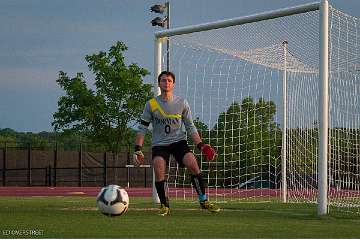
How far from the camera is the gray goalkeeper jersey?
11.2 metres

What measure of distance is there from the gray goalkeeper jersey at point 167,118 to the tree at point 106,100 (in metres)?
27.9

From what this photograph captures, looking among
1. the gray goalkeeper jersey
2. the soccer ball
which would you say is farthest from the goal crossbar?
the soccer ball

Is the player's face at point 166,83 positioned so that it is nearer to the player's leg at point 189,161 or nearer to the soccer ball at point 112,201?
the player's leg at point 189,161

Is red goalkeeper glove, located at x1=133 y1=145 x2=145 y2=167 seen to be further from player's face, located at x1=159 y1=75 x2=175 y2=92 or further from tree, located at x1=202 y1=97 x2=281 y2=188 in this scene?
tree, located at x1=202 y1=97 x2=281 y2=188

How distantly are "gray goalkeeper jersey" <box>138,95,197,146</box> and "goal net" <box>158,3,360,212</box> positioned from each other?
3.59m

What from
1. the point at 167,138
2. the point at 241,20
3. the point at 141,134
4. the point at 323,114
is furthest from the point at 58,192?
the point at 323,114

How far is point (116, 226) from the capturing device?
8.84 metres

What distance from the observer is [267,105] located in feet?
61.7

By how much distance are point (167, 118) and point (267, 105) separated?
26.1 ft

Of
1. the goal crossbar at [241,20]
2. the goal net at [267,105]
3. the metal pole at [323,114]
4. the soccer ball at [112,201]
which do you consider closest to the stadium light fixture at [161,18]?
the goal net at [267,105]

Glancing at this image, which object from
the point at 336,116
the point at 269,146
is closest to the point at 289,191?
the point at 269,146

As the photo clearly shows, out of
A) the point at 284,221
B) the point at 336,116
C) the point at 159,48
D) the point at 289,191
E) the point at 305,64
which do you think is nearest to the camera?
the point at 284,221

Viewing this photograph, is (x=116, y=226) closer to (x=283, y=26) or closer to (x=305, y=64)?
(x=283, y=26)

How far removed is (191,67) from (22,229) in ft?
32.0
